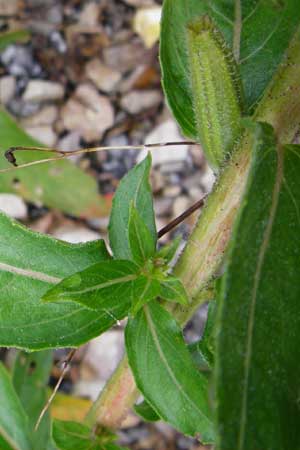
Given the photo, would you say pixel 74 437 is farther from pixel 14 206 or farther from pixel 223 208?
pixel 14 206

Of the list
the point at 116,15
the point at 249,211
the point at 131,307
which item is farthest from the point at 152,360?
the point at 116,15

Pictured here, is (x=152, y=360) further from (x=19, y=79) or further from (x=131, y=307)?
(x=19, y=79)

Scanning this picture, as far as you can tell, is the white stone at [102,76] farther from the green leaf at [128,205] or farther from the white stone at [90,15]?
the green leaf at [128,205]

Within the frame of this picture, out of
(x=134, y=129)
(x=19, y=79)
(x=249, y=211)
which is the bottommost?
(x=249, y=211)

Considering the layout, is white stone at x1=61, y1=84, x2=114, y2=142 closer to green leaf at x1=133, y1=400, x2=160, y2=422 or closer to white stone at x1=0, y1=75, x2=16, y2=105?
white stone at x1=0, y1=75, x2=16, y2=105

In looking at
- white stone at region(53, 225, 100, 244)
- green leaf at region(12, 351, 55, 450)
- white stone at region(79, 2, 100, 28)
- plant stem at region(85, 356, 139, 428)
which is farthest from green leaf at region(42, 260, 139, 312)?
white stone at region(79, 2, 100, 28)

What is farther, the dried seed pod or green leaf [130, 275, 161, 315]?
green leaf [130, 275, 161, 315]

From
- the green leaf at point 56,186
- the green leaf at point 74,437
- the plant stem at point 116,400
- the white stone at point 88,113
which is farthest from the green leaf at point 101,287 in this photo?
the white stone at point 88,113
